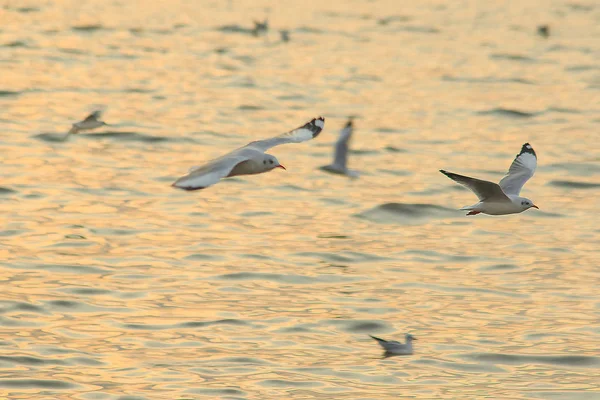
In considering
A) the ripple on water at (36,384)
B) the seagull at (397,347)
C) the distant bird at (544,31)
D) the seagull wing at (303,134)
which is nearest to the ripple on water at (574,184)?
the seagull wing at (303,134)

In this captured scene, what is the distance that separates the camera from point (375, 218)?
1730 cm

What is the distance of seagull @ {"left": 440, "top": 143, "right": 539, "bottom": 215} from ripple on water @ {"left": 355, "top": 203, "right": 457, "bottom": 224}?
145 inches

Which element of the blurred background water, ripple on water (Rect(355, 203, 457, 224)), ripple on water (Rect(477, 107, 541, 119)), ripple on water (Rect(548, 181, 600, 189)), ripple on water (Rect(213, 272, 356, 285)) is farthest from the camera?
ripple on water (Rect(477, 107, 541, 119))

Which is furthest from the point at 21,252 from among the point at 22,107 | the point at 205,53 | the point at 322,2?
the point at 322,2

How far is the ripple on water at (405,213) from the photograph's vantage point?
682 inches

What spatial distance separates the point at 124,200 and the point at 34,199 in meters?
1.13

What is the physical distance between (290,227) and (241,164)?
16.2 ft

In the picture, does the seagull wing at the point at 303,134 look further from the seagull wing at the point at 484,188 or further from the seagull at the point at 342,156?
the seagull at the point at 342,156

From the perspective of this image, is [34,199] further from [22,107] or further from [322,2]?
[322,2]

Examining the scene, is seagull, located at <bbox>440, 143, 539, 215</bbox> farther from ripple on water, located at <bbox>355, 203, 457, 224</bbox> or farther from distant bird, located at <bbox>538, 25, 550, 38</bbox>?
distant bird, located at <bbox>538, 25, 550, 38</bbox>

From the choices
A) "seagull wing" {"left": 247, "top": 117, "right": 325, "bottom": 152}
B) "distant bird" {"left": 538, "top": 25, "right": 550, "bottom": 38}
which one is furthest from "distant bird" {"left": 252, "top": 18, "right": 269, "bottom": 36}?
"seagull wing" {"left": 247, "top": 117, "right": 325, "bottom": 152}

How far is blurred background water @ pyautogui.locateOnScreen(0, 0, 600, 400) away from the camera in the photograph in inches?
454

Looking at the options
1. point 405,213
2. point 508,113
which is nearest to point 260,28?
point 508,113

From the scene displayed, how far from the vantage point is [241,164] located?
452 inches
